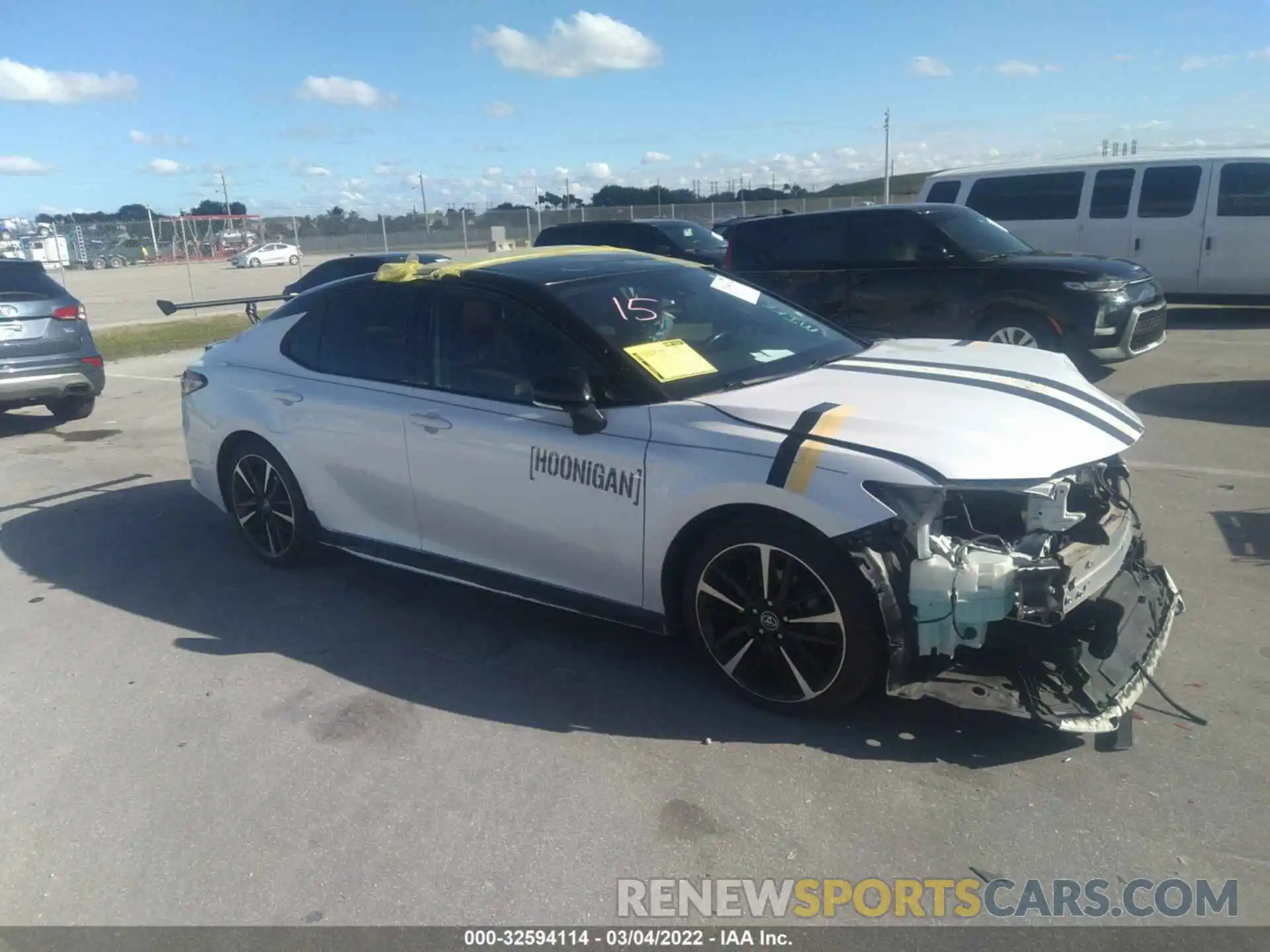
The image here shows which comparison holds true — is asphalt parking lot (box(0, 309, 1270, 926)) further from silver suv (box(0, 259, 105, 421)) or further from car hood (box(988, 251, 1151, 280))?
silver suv (box(0, 259, 105, 421))

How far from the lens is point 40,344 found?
9359 millimetres

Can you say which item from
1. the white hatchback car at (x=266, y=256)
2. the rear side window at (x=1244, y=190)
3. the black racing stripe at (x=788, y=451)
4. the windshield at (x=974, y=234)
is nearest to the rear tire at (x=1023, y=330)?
the windshield at (x=974, y=234)

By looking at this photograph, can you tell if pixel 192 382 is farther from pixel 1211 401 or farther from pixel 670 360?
pixel 1211 401

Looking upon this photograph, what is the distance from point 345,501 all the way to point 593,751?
2149 mm

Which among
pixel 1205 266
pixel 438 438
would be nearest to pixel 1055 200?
pixel 1205 266

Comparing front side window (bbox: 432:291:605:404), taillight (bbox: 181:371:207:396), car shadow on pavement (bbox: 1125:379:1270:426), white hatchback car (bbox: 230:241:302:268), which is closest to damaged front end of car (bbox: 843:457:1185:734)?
front side window (bbox: 432:291:605:404)

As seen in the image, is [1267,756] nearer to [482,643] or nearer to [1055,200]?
[482,643]

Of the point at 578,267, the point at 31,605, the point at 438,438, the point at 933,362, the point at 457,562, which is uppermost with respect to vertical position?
the point at 578,267

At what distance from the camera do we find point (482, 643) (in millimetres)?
4656

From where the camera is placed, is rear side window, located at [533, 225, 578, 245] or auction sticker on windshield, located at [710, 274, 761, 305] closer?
auction sticker on windshield, located at [710, 274, 761, 305]

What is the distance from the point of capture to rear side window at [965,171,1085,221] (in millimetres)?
13898

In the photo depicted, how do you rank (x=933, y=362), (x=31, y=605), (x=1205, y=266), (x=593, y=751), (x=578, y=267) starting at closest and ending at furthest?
(x=593, y=751)
(x=933, y=362)
(x=578, y=267)
(x=31, y=605)
(x=1205, y=266)

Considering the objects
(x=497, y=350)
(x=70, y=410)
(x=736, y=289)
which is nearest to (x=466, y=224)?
(x=70, y=410)

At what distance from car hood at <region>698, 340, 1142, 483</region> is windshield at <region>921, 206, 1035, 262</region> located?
217 inches
